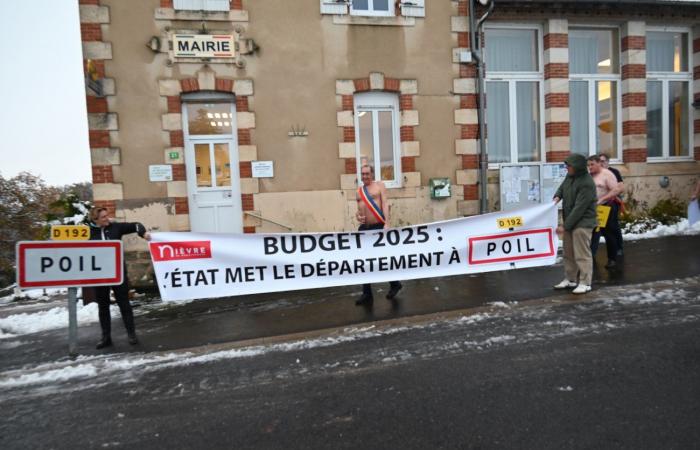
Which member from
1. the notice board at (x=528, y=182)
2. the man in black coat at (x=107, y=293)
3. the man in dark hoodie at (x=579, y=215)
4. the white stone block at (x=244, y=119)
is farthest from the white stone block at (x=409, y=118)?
the man in black coat at (x=107, y=293)

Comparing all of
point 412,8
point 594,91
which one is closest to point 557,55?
point 594,91

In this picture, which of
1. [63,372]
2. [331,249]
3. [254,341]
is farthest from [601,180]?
[63,372]

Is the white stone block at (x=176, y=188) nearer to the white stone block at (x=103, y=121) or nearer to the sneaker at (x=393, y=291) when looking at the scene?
the white stone block at (x=103, y=121)

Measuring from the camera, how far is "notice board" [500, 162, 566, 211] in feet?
36.9

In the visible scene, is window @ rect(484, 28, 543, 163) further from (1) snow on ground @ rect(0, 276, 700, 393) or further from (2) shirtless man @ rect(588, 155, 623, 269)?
(1) snow on ground @ rect(0, 276, 700, 393)

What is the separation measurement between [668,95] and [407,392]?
13.4m

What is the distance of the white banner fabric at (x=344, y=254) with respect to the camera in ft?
19.6

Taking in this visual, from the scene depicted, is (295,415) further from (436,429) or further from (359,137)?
(359,137)

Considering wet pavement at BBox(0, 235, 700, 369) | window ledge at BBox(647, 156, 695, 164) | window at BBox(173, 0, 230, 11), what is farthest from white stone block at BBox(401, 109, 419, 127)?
window ledge at BBox(647, 156, 695, 164)

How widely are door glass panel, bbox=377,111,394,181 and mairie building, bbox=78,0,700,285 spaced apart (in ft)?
0.11

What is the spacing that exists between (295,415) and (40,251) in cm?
348

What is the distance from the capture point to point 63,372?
4629 mm

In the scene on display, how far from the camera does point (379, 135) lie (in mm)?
10922

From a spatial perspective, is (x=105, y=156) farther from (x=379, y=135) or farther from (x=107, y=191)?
(x=379, y=135)
